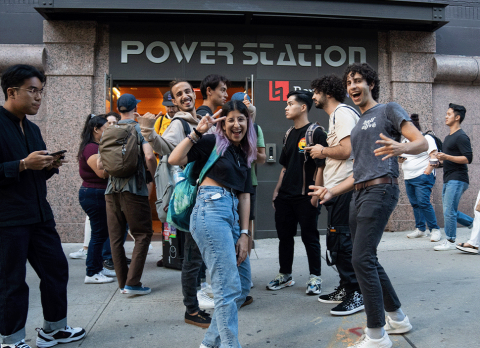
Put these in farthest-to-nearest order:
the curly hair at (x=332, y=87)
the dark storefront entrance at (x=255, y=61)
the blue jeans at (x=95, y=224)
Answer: the dark storefront entrance at (x=255, y=61) → the blue jeans at (x=95, y=224) → the curly hair at (x=332, y=87)

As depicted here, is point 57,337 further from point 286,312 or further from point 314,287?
point 314,287

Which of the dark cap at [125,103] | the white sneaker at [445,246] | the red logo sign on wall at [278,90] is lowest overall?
the white sneaker at [445,246]

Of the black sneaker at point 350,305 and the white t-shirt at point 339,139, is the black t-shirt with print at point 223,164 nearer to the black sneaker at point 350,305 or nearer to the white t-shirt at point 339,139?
the white t-shirt at point 339,139

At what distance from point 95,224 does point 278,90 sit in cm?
426

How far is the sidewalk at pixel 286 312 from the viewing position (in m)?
3.17

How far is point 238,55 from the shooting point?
302 inches

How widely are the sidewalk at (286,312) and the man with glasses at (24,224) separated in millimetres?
380

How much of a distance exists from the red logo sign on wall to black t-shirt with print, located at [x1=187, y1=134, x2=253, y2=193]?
4.84 metres

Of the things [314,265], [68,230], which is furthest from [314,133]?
[68,230]

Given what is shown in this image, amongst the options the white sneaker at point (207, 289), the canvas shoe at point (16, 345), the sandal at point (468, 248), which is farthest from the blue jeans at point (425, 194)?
the canvas shoe at point (16, 345)

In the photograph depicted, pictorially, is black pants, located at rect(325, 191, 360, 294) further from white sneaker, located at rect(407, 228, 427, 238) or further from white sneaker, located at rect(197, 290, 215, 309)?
white sneaker, located at rect(407, 228, 427, 238)

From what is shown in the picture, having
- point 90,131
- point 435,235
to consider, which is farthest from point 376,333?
point 435,235

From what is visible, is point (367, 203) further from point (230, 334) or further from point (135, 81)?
point (135, 81)

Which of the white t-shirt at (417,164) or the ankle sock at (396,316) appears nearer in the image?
the ankle sock at (396,316)
